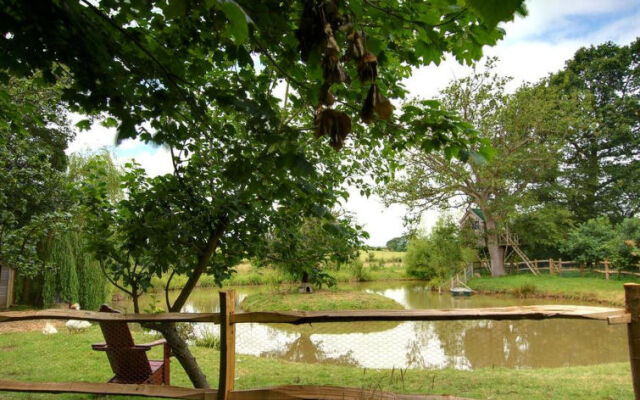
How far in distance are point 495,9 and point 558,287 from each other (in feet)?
59.2

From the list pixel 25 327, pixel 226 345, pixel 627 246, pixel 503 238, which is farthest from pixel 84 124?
pixel 503 238

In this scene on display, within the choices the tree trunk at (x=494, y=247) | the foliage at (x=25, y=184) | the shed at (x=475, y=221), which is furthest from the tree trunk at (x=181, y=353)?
the shed at (x=475, y=221)

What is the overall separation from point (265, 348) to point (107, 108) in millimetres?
6772

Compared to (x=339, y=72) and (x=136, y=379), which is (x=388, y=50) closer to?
(x=339, y=72)

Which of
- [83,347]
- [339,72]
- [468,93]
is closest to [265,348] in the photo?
[83,347]

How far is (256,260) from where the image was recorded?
422cm

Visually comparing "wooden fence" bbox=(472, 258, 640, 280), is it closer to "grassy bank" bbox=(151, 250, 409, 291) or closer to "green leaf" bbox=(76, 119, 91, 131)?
"grassy bank" bbox=(151, 250, 409, 291)

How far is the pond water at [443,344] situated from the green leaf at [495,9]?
6.59 meters

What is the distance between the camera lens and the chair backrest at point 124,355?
368cm

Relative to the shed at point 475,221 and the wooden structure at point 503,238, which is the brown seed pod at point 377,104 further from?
the shed at point 475,221

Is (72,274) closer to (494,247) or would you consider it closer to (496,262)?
(494,247)

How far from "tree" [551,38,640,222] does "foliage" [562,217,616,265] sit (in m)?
5.17

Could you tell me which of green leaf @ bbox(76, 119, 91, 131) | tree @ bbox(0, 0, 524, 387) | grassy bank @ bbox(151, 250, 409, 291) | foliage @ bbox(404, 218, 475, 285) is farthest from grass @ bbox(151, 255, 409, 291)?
green leaf @ bbox(76, 119, 91, 131)

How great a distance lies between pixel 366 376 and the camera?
518cm
